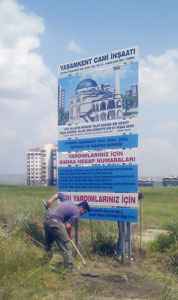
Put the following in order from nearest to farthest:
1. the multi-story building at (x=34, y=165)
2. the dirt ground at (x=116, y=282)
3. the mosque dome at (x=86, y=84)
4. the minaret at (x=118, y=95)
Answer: the dirt ground at (x=116, y=282) < the minaret at (x=118, y=95) < the mosque dome at (x=86, y=84) < the multi-story building at (x=34, y=165)

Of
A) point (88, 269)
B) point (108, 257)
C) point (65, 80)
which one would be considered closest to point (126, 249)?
point (108, 257)

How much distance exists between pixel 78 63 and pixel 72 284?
15.5ft

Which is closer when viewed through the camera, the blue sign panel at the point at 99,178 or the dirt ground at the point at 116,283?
the dirt ground at the point at 116,283

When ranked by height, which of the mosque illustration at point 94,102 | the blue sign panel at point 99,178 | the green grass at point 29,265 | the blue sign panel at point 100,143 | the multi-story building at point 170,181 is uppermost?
the mosque illustration at point 94,102

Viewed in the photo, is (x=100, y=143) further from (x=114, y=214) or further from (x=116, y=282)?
(x=116, y=282)

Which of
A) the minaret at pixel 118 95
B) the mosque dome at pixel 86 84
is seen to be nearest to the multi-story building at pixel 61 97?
the mosque dome at pixel 86 84

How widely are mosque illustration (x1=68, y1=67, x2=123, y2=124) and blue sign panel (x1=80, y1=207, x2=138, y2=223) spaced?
6.07 feet

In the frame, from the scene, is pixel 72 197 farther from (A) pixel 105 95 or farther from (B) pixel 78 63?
(B) pixel 78 63

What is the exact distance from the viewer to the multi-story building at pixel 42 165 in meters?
78.2

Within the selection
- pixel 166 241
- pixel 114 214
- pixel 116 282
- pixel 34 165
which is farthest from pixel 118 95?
pixel 34 165

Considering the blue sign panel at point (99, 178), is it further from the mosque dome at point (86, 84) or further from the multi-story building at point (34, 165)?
the multi-story building at point (34, 165)

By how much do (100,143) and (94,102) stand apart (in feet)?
3.04

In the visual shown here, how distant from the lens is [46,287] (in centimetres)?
508

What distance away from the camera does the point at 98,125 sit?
7258 millimetres
